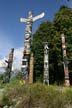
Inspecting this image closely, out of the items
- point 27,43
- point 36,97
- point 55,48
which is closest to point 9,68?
point 27,43

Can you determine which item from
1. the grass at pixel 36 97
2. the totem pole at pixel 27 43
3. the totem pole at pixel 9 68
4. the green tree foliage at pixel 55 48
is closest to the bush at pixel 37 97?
the grass at pixel 36 97

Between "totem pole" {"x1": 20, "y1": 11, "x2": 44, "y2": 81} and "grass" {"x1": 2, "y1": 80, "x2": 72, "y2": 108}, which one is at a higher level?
"totem pole" {"x1": 20, "y1": 11, "x2": 44, "y2": 81}

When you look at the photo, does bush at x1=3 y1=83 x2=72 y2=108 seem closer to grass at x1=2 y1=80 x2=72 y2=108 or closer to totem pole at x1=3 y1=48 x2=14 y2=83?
grass at x1=2 y1=80 x2=72 y2=108

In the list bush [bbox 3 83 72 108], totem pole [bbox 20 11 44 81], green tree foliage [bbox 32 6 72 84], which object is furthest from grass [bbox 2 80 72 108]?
green tree foliage [bbox 32 6 72 84]

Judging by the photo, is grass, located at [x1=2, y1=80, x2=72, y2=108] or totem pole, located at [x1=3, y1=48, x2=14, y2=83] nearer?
grass, located at [x1=2, y1=80, x2=72, y2=108]

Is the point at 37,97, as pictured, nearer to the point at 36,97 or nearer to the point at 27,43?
the point at 36,97

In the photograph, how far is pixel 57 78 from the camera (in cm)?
2738

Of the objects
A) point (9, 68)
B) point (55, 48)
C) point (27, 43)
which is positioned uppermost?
point (27, 43)

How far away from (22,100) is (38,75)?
65.9 feet

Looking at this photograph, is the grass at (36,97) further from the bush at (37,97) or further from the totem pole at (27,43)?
the totem pole at (27,43)

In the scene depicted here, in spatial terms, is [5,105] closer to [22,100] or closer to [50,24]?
[22,100]

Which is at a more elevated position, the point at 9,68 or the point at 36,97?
the point at 9,68

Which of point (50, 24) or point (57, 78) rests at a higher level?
point (50, 24)

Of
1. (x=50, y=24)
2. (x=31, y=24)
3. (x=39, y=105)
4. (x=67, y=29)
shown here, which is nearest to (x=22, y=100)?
(x=39, y=105)
